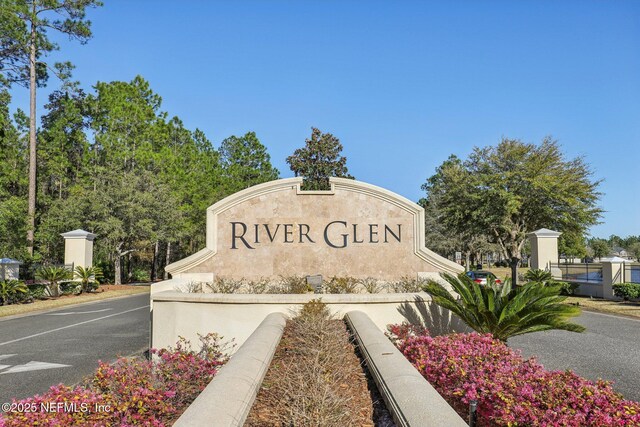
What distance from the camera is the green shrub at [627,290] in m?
19.4

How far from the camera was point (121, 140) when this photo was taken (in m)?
37.9

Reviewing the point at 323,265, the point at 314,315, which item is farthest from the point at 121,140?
the point at 314,315

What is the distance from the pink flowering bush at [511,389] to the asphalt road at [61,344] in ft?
20.6

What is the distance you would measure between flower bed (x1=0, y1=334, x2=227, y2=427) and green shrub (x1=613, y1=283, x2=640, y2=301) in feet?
70.0

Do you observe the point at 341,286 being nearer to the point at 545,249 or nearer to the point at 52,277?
the point at 545,249

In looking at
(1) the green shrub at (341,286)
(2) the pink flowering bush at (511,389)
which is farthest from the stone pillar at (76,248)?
(2) the pink flowering bush at (511,389)

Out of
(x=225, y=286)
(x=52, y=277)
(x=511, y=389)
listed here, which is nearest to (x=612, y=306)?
(x=225, y=286)

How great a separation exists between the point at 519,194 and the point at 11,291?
33915 mm

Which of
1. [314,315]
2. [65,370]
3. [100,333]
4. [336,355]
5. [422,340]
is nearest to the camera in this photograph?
[336,355]

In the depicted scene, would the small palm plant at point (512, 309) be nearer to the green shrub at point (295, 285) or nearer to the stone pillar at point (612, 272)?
the green shrub at point (295, 285)

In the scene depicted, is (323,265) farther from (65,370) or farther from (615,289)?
(615,289)

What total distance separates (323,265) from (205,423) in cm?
886

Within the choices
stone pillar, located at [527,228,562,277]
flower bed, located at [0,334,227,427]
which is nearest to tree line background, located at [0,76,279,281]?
flower bed, located at [0,334,227,427]

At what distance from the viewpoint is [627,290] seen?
1970 centimetres
